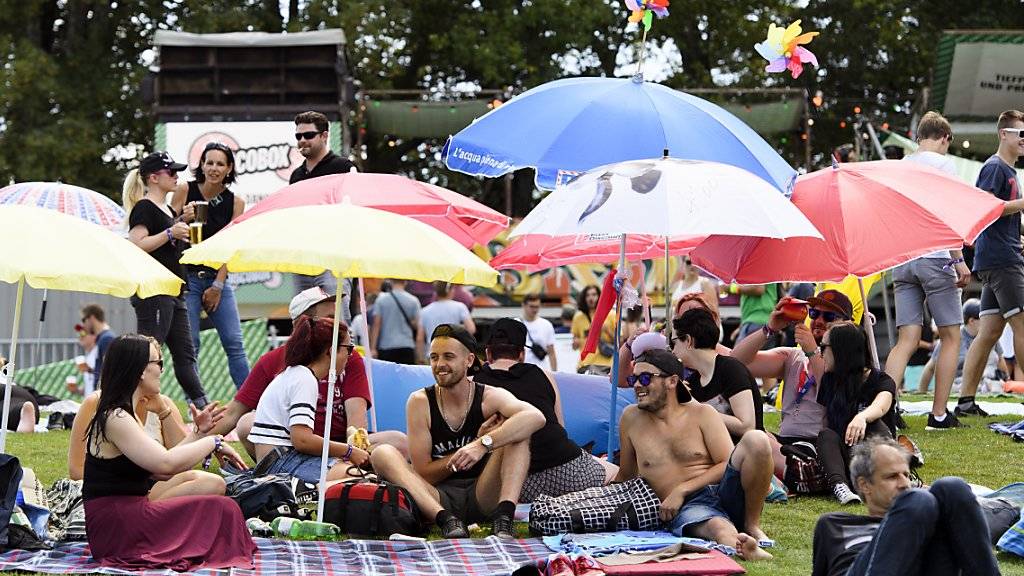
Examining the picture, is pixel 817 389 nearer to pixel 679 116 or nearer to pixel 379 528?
pixel 679 116

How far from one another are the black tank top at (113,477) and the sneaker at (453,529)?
1.47m

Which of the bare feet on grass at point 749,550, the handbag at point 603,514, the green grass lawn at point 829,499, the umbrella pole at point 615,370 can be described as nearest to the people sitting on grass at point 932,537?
the green grass lawn at point 829,499

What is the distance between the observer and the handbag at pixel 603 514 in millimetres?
6656

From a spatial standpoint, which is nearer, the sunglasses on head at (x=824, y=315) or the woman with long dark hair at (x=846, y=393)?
the woman with long dark hair at (x=846, y=393)

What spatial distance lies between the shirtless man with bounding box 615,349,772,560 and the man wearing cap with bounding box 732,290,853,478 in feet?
3.88

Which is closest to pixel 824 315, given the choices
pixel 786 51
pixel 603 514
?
pixel 786 51

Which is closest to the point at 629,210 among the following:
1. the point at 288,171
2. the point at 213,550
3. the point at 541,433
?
the point at 541,433

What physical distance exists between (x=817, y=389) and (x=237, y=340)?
400 cm

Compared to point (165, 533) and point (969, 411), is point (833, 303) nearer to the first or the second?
point (969, 411)

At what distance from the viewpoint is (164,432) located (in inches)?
279

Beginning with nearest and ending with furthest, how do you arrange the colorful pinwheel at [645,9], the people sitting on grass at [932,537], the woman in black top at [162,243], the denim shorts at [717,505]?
the people sitting on grass at [932,537]
the denim shorts at [717,505]
the colorful pinwheel at [645,9]
the woman in black top at [162,243]

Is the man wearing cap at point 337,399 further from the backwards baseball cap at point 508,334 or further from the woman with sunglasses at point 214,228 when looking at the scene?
the woman with sunglasses at point 214,228

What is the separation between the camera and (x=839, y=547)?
496 centimetres

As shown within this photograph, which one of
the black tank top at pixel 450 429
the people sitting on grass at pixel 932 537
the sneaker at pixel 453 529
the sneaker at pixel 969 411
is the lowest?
the sneaker at pixel 969 411
